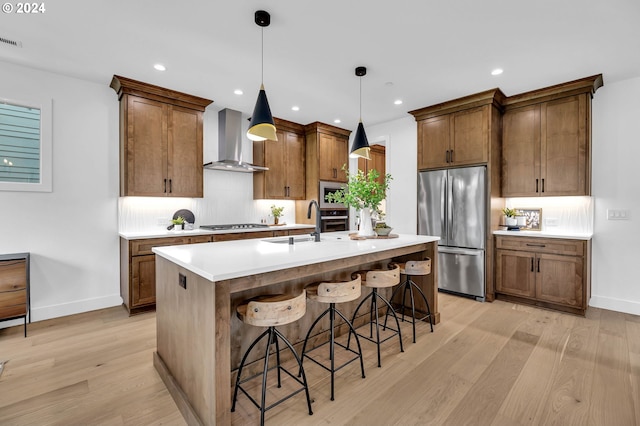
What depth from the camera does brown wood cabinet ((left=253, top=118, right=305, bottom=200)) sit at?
16.4 feet

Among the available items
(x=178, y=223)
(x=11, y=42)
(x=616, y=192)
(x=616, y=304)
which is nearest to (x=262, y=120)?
(x=178, y=223)

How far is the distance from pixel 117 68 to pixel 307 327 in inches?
129

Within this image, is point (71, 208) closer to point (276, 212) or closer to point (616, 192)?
point (276, 212)

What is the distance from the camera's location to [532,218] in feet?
13.6

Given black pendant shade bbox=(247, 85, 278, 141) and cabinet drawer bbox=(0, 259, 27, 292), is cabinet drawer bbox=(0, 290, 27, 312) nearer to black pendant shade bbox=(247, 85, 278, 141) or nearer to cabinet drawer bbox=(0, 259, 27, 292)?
cabinet drawer bbox=(0, 259, 27, 292)

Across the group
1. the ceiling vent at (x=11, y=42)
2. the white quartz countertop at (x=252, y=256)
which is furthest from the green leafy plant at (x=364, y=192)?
the ceiling vent at (x=11, y=42)

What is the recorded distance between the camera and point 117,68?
3207mm

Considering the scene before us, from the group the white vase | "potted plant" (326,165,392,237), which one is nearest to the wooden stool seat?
"potted plant" (326,165,392,237)

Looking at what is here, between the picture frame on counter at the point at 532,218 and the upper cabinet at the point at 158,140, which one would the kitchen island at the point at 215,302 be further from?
the picture frame on counter at the point at 532,218

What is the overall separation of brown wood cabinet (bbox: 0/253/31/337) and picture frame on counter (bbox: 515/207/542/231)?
5.72 metres

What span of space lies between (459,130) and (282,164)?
2.79m

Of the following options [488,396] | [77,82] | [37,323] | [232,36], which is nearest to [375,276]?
[488,396]

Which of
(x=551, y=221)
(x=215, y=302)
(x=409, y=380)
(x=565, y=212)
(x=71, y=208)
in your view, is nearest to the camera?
(x=215, y=302)

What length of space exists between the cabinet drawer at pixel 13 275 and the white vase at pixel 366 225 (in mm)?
3252
